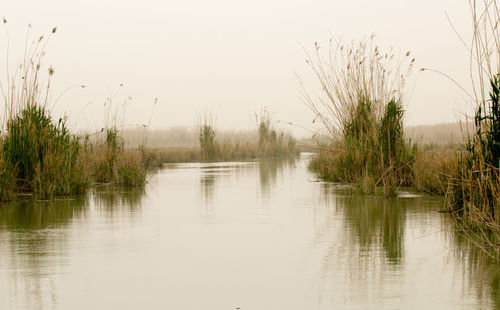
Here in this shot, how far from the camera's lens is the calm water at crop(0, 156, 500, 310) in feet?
9.81

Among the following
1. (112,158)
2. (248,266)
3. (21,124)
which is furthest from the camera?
(112,158)

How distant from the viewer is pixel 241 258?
12.9ft

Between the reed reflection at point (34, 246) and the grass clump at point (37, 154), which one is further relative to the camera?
the grass clump at point (37, 154)

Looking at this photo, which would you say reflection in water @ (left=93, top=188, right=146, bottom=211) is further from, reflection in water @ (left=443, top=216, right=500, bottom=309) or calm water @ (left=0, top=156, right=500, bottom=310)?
reflection in water @ (left=443, top=216, right=500, bottom=309)

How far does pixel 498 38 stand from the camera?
4898mm

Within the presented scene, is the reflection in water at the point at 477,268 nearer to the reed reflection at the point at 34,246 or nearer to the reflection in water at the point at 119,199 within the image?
the reed reflection at the point at 34,246

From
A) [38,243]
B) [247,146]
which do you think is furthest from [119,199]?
[247,146]

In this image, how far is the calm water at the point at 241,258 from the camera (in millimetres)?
2990

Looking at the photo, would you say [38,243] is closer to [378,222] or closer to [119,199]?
[378,222]

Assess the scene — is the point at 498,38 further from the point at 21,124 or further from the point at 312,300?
the point at 21,124

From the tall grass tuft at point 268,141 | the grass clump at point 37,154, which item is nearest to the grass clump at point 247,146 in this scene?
the tall grass tuft at point 268,141

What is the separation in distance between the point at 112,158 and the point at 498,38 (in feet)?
22.4

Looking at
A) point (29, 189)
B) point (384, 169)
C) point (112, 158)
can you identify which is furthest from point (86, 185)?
point (384, 169)

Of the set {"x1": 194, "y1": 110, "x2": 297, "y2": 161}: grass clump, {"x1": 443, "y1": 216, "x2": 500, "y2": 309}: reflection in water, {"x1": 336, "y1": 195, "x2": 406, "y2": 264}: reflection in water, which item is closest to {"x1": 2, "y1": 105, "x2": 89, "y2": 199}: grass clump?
{"x1": 336, "y1": 195, "x2": 406, "y2": 264}: reflection in water
